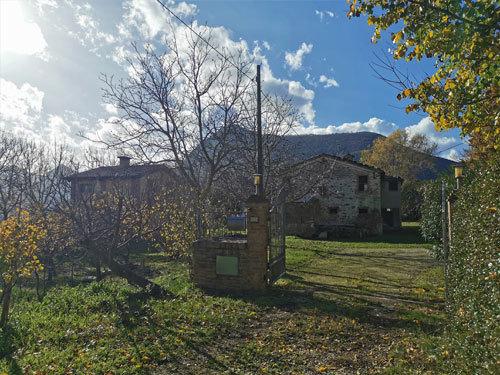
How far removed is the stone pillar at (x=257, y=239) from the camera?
369 inches

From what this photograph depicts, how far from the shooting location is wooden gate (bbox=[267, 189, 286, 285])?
9.94 metres

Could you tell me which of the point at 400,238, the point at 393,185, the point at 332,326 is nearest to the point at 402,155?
the point at 393,185

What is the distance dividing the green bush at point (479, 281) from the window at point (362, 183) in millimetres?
23594

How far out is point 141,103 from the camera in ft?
38.5

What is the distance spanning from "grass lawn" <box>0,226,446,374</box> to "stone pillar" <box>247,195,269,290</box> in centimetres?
53

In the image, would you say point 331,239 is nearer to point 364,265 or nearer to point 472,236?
point 364,265

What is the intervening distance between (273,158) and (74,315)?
36.7ft

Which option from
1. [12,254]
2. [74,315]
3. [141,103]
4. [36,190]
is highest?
[141,103]

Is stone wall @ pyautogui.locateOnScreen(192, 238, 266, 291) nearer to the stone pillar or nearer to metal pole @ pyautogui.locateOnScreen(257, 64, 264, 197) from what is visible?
the stone pillar

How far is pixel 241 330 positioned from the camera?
6855 mm

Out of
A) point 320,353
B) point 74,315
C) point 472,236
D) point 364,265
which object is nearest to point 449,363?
point 472,236

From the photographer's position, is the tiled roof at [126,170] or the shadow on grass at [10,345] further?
the tiled roof at [126,170]

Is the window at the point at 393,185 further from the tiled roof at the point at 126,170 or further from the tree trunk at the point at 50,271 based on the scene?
the tree trunk at the point at 50,271

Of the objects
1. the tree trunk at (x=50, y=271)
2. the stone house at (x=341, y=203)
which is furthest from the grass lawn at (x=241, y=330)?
the stone house at (x=341, y=203)
